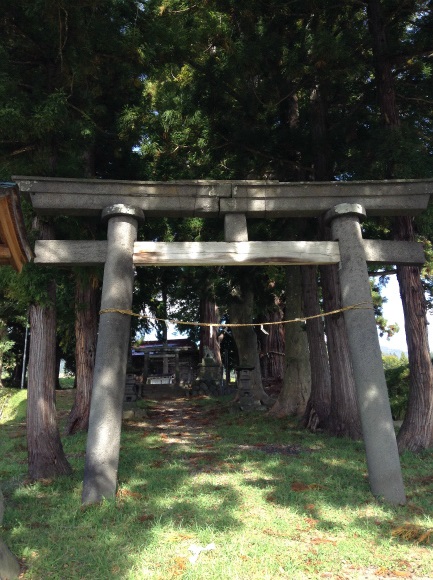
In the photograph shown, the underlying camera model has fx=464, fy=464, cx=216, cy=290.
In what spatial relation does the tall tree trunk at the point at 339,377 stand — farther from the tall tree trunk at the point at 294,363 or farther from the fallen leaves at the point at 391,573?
the fallen leaves at the point at 391,573

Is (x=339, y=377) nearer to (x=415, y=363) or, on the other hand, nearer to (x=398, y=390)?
(x=415, y=363)

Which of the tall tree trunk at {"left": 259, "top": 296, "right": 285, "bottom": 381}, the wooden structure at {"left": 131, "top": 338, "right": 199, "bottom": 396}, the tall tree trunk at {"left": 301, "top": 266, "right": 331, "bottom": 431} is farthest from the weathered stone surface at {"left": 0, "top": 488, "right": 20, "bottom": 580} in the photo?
the tall tree trunk at {"left": 259, "top": 296, "right": 285, "bottom": 381}

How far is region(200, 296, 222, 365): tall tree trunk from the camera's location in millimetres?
20141

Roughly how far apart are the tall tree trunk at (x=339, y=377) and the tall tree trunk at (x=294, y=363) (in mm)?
2370

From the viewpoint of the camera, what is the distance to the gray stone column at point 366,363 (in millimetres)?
5207

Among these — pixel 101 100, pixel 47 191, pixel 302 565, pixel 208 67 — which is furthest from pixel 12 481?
pixel 208 67

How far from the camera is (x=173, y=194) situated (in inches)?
240

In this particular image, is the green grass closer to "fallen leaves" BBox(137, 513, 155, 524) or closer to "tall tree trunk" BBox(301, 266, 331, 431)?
"fallen leaves" BBox(137, 513, 155, 524)

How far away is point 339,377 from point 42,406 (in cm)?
555

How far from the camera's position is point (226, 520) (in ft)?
15.0

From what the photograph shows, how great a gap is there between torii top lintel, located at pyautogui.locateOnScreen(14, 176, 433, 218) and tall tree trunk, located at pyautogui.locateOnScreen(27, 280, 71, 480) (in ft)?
5.50

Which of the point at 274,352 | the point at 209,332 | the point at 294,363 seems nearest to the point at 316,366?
the point at 294,363

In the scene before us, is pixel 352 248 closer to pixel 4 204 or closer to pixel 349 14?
pixel 4 204

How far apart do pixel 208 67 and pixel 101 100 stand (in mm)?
2321
